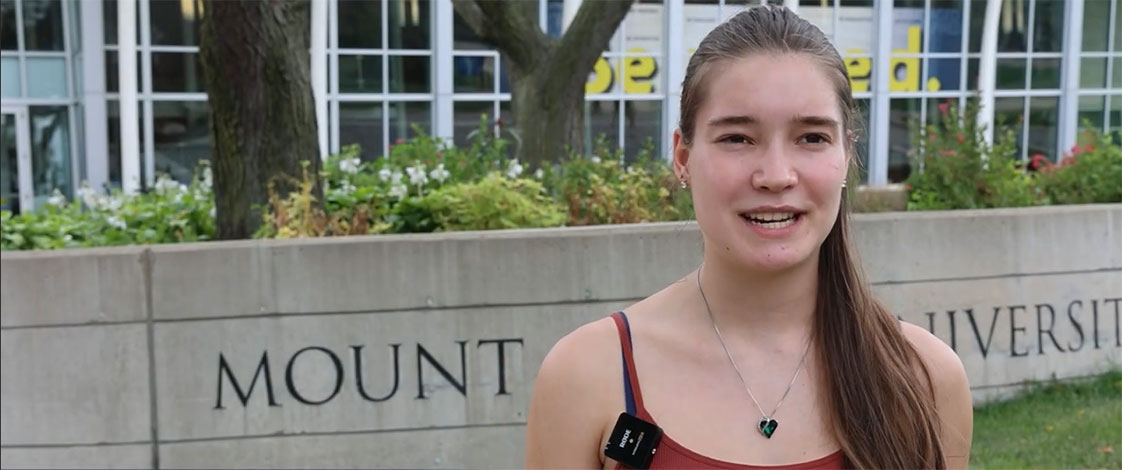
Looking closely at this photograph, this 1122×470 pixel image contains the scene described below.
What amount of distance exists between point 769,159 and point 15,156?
24.3 metres

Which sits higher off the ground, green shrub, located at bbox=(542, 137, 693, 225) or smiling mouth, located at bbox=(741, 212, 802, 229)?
smiling mouth, located at bbox=(741, 212, 802, 229)

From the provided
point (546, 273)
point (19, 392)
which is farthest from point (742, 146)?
point (19, 392)

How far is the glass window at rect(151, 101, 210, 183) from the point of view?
934 inches

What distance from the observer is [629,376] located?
1931 millimetres

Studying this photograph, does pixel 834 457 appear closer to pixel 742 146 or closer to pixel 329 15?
pixel 742 146

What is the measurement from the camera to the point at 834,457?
74.1 inches

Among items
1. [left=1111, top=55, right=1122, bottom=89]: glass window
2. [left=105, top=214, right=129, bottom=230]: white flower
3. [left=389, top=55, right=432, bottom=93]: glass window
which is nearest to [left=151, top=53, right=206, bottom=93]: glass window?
[left=389, top=55, right=432, bottom=93]: glass window

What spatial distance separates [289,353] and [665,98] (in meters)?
20.4

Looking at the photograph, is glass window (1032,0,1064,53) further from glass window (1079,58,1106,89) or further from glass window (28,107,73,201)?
glass window (28,107,73,201)

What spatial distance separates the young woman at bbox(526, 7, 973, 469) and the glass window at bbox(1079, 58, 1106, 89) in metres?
29.9

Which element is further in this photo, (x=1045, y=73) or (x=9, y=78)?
(x=1045, y=73)

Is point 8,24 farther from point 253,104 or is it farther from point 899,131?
point 899,131

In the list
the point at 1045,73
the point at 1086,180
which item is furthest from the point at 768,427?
the point at 1045,73

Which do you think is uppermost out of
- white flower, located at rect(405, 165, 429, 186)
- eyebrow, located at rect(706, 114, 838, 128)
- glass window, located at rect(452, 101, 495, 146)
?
glass window, located at rect(452, 101, 495, 146)
